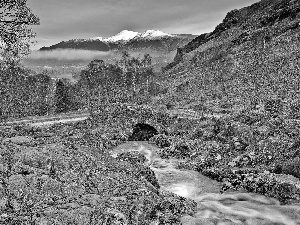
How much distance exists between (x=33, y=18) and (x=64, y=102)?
70023mm

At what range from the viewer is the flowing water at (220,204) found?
12.8 metres

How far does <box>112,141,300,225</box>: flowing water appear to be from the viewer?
12805 mm

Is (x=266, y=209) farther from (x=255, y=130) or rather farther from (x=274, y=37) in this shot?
(x=274, y=37)

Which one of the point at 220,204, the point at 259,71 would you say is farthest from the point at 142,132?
the point at 259,71

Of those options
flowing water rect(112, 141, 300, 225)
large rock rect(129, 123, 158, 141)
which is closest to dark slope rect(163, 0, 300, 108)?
large rock rect(129, 123, 158, 141)

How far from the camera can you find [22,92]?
304ft

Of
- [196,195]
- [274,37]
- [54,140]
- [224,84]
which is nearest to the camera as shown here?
[54,140]

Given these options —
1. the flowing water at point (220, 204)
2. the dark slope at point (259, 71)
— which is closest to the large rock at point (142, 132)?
the flowing water at point (220, 204)

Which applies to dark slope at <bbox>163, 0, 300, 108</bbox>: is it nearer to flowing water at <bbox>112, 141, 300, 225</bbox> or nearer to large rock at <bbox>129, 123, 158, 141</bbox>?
large rock at <bbox>129, 123, 158, 141</bbox>

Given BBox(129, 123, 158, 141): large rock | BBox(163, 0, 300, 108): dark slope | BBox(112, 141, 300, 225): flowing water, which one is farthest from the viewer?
BBox(163, 0, 300, 108): dark slope

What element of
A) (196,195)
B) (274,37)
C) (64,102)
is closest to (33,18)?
(196,195)

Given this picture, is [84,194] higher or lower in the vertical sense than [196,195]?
higher

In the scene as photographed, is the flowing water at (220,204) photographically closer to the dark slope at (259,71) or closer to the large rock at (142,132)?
the large rock at (142,132)

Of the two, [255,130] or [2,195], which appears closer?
[2,195]
